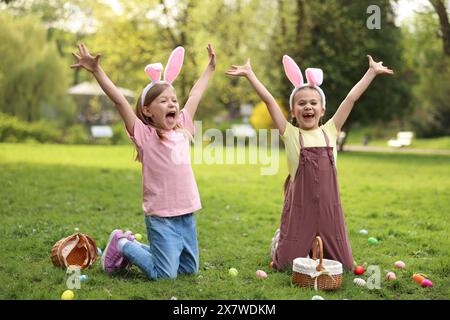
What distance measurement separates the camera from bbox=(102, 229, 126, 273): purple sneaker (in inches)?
200

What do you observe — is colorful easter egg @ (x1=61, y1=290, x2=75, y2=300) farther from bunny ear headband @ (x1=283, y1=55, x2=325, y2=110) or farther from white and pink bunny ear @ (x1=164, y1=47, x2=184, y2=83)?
bunny ear headband @ (x1=283, y1=55, x2=325, y2=110)

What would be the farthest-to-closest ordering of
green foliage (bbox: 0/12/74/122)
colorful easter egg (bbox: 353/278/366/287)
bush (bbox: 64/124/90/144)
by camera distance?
bush (bbox: 64/124/90/144), green foliage (bbox: 0/12/74/122), colorful easter egg (bbox: 353/278/366/287)

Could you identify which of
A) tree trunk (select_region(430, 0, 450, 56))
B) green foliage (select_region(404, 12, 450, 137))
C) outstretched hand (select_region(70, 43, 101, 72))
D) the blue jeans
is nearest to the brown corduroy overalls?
the blue jeans

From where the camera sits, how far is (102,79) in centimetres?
464

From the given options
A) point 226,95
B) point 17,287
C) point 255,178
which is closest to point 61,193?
point 255,178

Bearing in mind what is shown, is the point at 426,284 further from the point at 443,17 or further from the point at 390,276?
the point at 443,17

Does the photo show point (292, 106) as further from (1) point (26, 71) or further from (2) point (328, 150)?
(1) point (26, 71)

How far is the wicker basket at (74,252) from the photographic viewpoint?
5258 mm

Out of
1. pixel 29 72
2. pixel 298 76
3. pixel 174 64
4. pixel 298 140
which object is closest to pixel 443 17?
pixel 298 76

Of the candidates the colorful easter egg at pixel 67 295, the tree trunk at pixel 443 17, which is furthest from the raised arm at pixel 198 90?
the tree trunk at pixel 443 17

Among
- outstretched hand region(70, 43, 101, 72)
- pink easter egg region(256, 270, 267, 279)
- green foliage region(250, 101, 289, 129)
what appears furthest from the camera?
green foliage region(250, 101, 289, 129)

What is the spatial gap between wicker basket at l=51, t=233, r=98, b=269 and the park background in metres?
0.16

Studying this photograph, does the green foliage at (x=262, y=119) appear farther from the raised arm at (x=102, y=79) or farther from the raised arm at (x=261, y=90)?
the raised arm at (x=102, y=79)
